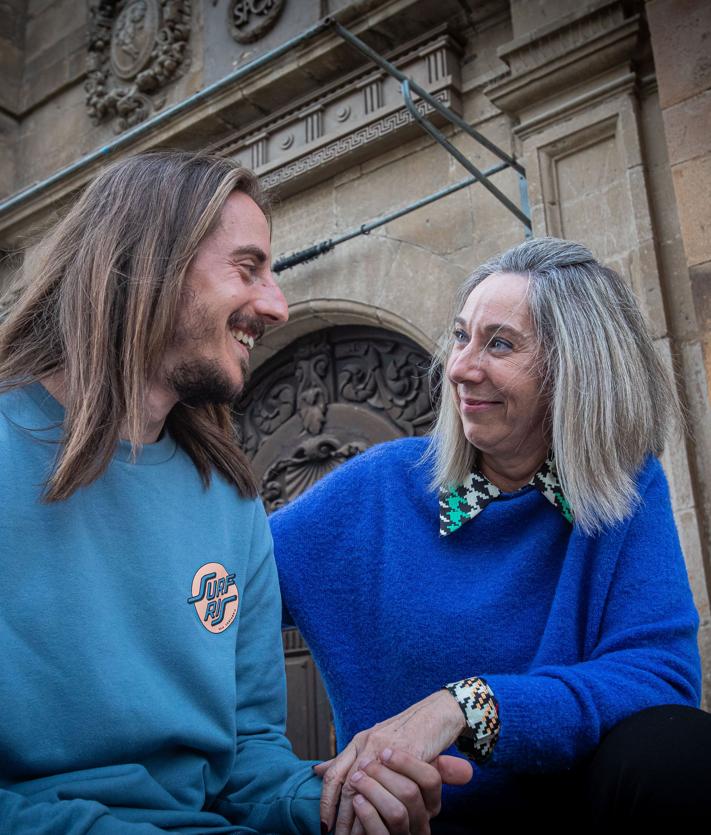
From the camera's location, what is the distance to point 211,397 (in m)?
1.71

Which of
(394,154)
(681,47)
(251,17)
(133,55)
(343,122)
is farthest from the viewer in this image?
(133,55)

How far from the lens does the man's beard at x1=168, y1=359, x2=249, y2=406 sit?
1673mm

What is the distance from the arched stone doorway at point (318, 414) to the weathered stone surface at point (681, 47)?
1.86 m

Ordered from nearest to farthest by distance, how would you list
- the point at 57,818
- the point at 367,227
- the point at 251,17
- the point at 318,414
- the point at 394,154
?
the point at 57,818
the point at 367,227
the point at 394,154
the point at 318,414
the point at 251,17

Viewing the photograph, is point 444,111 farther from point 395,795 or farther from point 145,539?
point 395,795

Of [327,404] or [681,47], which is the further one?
[327,404]

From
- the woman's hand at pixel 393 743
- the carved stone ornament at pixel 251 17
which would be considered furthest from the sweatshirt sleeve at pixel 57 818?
the carved stone ornament at pixel 251 17

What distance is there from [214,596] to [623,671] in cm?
73

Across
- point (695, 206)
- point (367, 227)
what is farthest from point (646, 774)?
point (367, 227)

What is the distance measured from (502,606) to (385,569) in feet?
0.89

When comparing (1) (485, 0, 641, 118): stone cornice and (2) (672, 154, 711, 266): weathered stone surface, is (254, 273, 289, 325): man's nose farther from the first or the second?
(1) (485, 0, 641, 118): stone cornice

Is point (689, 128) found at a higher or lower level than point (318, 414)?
higher

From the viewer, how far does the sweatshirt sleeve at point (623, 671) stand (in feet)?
4.71

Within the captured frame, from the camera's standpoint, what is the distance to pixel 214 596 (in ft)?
5.18
